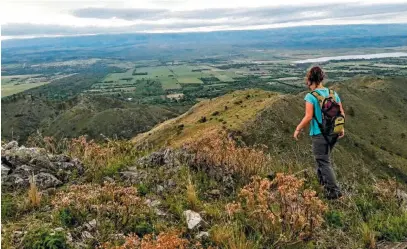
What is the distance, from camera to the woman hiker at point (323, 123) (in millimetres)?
6836

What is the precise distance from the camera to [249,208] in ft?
18.4

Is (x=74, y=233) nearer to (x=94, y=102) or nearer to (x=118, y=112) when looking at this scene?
(x=118, y=112)

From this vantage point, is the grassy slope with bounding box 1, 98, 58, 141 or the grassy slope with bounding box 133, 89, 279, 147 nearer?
the grassy slope with bounding box 133, 89, 279, 147

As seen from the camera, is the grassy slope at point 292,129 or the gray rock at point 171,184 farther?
the grassy slope at point 292,129

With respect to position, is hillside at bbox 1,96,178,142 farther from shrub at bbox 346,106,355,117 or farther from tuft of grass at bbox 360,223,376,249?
tuft of grass at bbox 360,223,376,249

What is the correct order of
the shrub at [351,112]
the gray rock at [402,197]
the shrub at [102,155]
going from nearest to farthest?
1. the gray rock at [402,197]
2. the shrub at [102,155]
3. the shrub at [351,112]

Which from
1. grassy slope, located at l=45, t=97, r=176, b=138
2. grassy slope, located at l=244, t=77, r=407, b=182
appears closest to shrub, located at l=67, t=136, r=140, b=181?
grassy slope, located at l=244, t=77, r=407, b=182

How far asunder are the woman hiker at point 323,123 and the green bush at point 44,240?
12.7ft

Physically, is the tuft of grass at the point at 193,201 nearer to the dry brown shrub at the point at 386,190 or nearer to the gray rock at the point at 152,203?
the gray rock at the point at 152,203

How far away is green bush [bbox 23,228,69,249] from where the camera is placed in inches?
187

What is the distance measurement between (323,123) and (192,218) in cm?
267

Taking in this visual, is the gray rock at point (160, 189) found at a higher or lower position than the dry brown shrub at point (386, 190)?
lower

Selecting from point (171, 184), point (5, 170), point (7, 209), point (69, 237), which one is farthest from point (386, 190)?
point (5, 170)

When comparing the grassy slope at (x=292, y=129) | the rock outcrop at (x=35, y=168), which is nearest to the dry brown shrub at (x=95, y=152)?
the rock outcrop at (x=35, y=168)
